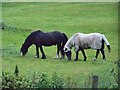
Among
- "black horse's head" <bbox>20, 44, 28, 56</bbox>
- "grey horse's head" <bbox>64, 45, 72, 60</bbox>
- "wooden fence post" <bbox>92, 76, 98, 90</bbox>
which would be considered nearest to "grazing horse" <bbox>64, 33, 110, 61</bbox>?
"grey horse's head" <bbox>64, 45, 72, 60</bbox>

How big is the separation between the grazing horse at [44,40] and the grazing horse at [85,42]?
78 mm

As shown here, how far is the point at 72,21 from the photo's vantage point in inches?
211

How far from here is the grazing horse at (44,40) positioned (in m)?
5.32

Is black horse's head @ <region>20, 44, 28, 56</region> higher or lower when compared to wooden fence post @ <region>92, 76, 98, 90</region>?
higher

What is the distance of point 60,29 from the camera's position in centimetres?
536

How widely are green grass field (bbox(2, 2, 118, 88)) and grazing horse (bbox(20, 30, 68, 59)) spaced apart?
0.05 meters

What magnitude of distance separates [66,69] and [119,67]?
63cm

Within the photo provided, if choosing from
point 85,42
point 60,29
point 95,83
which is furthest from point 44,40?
point 95,83

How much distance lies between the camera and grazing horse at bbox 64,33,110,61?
530 cm

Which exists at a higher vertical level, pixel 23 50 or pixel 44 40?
pixel 44 40

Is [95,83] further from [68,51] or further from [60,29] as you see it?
[60,29]

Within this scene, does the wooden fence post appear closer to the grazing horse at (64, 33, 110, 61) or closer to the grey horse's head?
the grazing horse at (64, 33, 110, 61)

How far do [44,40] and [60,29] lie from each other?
0.24m

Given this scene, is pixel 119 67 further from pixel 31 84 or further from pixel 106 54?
pixel 31 84
